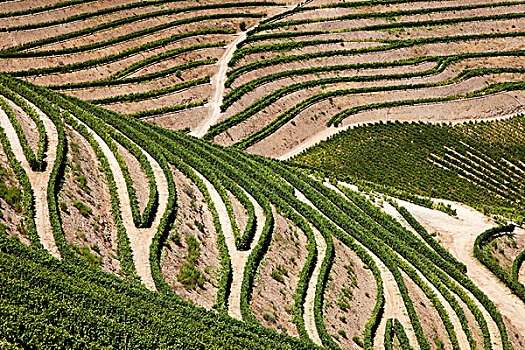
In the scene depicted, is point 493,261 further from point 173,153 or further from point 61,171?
point 61,171

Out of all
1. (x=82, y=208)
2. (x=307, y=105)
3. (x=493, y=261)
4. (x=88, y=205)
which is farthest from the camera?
(x=307, y=105)

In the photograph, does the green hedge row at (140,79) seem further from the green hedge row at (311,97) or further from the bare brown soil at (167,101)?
the green hedge row at (311,97)

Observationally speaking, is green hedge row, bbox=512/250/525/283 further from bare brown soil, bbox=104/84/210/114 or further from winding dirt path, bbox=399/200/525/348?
bare brown soil, bbox=104/84/210/114

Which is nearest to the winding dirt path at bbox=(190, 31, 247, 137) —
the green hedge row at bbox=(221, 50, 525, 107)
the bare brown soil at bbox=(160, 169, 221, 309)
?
the green hedge row at bbox=(221, 50, 525, 107)

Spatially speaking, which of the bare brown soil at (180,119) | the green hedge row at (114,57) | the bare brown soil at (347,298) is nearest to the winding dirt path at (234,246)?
the bare brown soil at (347,298)

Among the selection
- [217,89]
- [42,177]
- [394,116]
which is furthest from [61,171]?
[394,116]

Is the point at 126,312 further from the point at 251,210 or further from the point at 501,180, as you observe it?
the point at 501,180
